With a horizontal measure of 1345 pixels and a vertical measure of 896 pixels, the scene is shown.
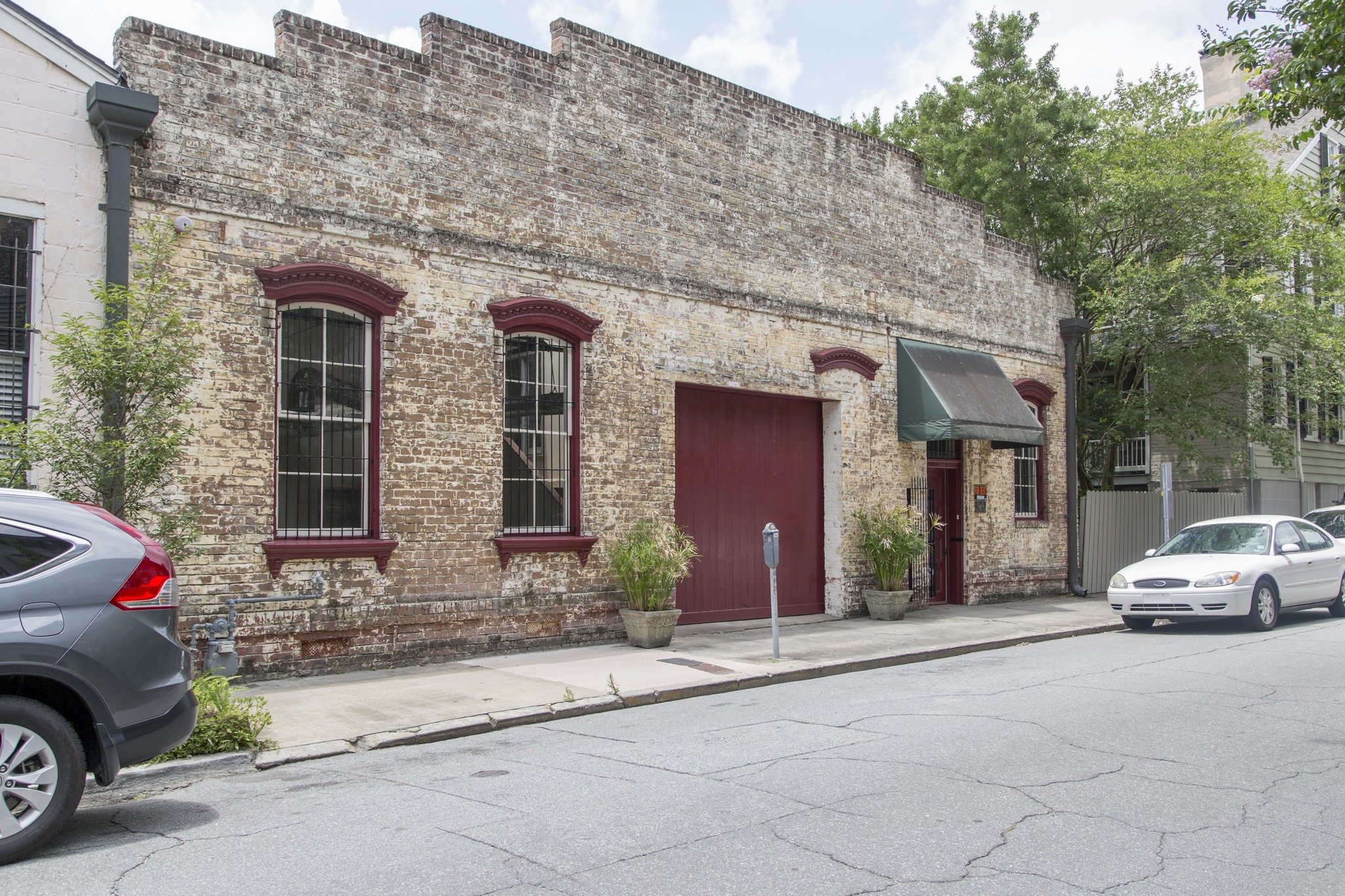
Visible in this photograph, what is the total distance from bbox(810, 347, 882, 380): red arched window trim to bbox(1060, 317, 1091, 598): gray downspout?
5.31m

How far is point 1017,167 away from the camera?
71.8ft

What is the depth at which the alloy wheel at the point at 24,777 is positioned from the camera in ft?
15.9

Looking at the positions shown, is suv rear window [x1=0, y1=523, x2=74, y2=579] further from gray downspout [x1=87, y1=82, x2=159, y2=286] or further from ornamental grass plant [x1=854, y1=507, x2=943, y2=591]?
ornamental grass plant [x1=854, y1=507, x2=943, y2=591]

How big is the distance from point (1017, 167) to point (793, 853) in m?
19.8

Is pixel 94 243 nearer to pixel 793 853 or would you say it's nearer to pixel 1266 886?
pixel 793 853

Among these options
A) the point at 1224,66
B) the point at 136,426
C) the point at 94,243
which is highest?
the point at 1224,66

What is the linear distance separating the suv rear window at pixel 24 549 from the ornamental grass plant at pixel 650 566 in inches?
283

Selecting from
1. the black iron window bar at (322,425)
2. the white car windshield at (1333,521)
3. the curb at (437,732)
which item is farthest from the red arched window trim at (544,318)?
the white car windshield at (1333,521)

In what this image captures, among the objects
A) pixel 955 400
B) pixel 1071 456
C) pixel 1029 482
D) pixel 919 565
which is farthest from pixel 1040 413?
pixel 919 565

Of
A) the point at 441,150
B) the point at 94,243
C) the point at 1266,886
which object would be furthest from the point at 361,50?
the point at 1266,886

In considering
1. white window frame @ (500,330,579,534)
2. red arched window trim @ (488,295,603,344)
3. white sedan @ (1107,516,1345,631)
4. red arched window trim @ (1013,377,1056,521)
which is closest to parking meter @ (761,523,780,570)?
white window frame @ (500,330,579,534)

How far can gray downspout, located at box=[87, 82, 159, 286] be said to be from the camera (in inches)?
350

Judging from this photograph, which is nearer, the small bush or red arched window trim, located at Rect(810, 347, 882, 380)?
the small bush

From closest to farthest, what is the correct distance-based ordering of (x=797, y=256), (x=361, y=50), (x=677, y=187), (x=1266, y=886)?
(x=1266, y=886) < (x=361, y=50) < (x=677, y=187) < (x=797, y=256)
